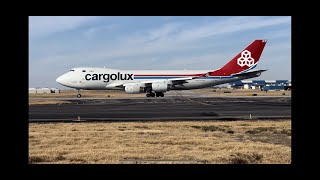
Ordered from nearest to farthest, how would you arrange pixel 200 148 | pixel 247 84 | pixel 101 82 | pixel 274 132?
pixel 200 148 < pixel 274 132 < pixel 101 82 < pixel 247 84

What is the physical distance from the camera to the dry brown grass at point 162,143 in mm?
11281

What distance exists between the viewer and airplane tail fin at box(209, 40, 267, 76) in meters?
59.1

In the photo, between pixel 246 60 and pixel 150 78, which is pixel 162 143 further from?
pixel 246 60

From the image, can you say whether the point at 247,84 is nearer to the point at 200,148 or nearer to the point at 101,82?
the point at 101,82

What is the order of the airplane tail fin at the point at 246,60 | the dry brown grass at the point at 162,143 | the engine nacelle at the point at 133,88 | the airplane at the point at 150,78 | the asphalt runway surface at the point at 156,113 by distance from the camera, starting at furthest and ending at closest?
the airplane tail fin at the point at 246,60 < the airplane at the point at 150,78 < the engine nacelle at the point at 133,88 < the asphalt runway surface at the point at 156,113 < the dry brown grass at the point at 162,143

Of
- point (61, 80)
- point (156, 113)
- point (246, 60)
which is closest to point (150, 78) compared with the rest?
point (61, 80)

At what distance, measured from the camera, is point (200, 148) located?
503 inches

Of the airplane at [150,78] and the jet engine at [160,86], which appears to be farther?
the airplane at [150,78]

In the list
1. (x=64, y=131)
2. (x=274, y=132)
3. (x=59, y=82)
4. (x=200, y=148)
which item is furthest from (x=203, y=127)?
(x=59, y=82)

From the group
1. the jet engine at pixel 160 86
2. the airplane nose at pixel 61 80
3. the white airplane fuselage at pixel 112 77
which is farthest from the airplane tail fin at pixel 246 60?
the airplane nose at pixel 61 80

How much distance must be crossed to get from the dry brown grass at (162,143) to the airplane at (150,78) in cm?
3459

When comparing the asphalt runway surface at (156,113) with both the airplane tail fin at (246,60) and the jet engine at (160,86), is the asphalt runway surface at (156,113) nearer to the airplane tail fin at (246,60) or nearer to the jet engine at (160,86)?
the jet engine at (160,86)

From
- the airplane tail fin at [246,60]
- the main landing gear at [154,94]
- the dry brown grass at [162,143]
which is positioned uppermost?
the airplane tail fin at [246,60]
